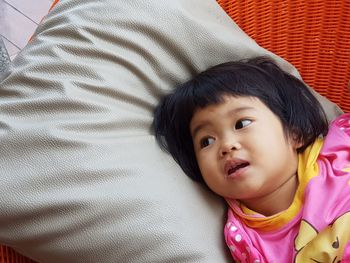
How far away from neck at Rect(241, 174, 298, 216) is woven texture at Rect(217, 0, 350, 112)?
325 millimetres

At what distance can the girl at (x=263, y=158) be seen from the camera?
0.89m

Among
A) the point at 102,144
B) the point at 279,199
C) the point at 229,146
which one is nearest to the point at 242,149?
the point at 229,146

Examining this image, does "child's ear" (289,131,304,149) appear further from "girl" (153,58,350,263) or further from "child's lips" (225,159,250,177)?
"child's lips" (225,159,250,177)

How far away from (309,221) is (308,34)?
48 cm

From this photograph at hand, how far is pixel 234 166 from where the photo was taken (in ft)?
2.94

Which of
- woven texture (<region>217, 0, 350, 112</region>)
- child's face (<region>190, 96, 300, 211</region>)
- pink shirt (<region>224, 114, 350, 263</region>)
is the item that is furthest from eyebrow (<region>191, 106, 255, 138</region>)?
woven texture (<region>217, 0, 350, 112</region>)

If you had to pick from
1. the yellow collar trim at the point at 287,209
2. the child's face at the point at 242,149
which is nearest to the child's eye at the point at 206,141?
the child's face at the point at 242,149

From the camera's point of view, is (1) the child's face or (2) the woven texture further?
(2) the woven texture

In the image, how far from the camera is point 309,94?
1.07 meters

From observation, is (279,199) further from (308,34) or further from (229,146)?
(308,34)

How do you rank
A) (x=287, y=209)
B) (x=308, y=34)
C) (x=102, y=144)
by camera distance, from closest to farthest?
(x=102, y=144) < (x=287, y=209) < (x=308, y=34)

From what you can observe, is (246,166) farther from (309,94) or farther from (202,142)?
(309,94)

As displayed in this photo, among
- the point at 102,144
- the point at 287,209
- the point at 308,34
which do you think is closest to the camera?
the point at 102,144

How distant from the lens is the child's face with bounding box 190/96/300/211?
0.90 m
